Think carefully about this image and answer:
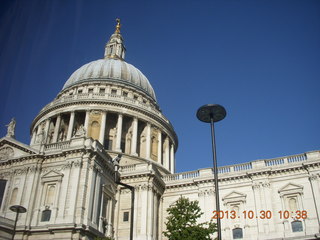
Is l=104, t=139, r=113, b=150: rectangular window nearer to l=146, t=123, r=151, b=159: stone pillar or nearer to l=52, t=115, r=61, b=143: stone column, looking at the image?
l=146, t=123, r=151, b=159: stone pillar

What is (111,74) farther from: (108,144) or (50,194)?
(50,194)

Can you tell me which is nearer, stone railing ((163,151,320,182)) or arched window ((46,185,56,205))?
arched window ((46,185,56,205))

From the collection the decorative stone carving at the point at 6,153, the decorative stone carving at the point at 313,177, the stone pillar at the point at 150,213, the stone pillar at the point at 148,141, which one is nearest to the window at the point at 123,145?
the stone pillar at the point at 148,141

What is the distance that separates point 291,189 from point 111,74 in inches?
1367

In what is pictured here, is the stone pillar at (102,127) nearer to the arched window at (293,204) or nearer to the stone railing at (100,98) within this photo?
the stone railing at (100,98)

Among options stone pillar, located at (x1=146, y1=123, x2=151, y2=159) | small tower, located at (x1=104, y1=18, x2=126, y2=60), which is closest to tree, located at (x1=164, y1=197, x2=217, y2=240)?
stone pillar, located at (x1=146, y1=123, x2=151, y2=159)

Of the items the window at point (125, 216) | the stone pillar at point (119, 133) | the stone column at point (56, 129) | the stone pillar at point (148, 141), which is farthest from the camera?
the stone pillar at point (148, 141)

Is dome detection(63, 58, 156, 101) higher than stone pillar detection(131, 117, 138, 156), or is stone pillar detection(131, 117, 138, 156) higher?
dome detection(63, 58, 156, 101)

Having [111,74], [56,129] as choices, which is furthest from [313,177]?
[111,74]

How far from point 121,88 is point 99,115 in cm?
846

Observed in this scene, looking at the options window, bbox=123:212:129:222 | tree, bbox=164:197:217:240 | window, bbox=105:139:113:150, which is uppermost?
window, bbox=105:139:113:150

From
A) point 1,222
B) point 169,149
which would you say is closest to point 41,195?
point 1,222

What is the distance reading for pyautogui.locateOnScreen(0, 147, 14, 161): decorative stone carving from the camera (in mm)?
34656

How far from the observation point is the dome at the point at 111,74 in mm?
57719
